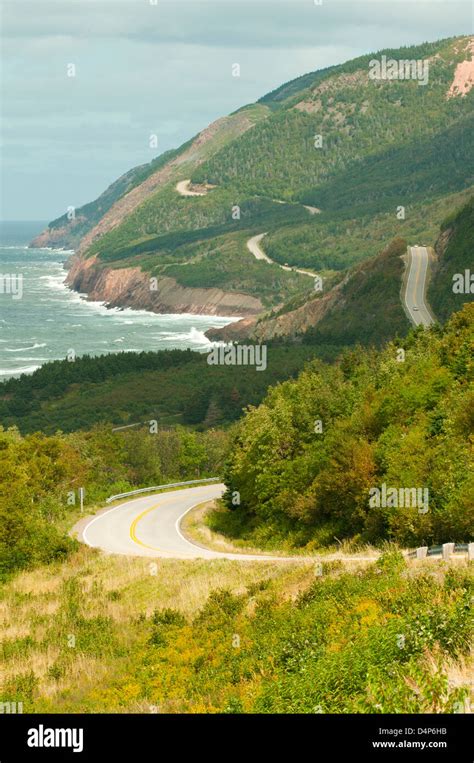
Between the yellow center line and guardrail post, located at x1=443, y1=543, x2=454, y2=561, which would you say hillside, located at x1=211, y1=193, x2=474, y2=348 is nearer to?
the yellow center line

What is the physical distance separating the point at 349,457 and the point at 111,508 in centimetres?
2274

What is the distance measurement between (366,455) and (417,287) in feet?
417

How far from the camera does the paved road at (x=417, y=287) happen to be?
15231 cm

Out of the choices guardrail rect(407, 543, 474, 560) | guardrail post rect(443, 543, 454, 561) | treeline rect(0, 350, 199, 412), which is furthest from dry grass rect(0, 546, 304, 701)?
treeline rect(0, 350, 199, 412)

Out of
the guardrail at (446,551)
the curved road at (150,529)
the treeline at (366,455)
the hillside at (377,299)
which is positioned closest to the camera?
the guardrail at (446,551)

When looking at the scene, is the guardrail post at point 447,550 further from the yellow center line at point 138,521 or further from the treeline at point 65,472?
the yellow center line at point 138,521

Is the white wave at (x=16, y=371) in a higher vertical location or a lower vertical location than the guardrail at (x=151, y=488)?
lower

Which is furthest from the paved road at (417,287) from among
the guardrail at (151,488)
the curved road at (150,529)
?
the curved road at (150,529)

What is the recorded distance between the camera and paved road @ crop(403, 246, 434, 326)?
15231 cm

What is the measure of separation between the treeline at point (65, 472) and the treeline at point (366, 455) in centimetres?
964
